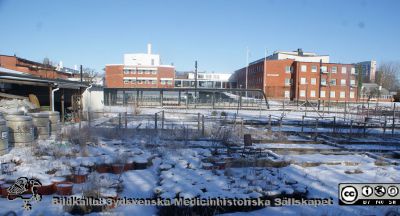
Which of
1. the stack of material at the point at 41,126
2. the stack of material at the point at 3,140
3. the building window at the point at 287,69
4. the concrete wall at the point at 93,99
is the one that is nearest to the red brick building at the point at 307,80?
the building window at the point at 287,69

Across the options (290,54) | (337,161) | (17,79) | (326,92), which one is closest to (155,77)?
(290,54)

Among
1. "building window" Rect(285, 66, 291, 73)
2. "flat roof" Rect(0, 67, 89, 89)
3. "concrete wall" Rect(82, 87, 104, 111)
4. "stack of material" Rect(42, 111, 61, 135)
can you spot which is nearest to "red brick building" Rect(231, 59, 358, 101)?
"building window" Rect(285, 66, 291, 73)

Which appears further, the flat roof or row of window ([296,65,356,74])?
row of window ([296,65,356,74])

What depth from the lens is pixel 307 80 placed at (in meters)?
70.1

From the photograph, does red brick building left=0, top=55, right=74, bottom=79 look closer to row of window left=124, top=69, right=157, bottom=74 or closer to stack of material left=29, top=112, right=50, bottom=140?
row of window left=124, top=69, right=157, bottom=74

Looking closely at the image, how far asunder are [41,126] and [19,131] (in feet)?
7.31

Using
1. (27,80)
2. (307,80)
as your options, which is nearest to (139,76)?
(307,80)

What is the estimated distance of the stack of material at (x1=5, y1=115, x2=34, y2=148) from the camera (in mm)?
11352

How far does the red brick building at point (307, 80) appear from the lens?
7006cm

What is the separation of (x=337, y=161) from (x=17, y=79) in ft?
54.0

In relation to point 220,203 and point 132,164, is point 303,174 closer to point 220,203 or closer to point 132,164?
point 220,203

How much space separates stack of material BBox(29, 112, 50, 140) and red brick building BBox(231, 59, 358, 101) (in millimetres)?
60842

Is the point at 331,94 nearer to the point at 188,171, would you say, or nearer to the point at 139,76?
the point at 139,76

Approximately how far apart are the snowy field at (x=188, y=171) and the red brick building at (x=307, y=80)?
192 ft
